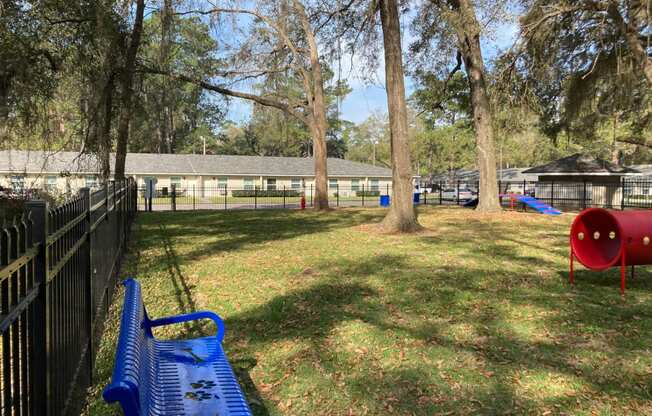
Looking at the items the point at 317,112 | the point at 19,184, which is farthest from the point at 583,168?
the point at 19,184

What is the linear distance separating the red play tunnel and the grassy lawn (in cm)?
44

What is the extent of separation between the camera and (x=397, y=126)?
46.5 feet

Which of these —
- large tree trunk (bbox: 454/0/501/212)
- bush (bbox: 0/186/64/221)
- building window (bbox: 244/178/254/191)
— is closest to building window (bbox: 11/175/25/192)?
bush (bbox: 0/186/64/221)

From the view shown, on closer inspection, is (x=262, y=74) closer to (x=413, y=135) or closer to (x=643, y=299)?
(x=643, y=299)

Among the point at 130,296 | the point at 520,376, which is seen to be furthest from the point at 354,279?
the point at 130,296

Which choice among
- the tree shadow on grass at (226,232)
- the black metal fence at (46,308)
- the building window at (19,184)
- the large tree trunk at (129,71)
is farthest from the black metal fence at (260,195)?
the black metal fence at (46,308)

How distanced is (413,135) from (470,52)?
4779 cm

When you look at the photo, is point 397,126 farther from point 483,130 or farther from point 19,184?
point 19,184

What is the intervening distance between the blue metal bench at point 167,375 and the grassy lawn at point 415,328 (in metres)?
0.71

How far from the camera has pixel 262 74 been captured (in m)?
23.9

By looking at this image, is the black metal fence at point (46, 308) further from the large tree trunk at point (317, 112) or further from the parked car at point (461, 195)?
the parked car at point (461, 195)

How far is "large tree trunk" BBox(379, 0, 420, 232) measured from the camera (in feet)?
46.0

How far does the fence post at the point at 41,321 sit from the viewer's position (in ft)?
7.42

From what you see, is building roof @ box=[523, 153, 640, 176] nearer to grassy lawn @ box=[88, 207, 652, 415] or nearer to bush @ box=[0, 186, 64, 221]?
grassy lawn @ box=[88, 207, 652, 415]
